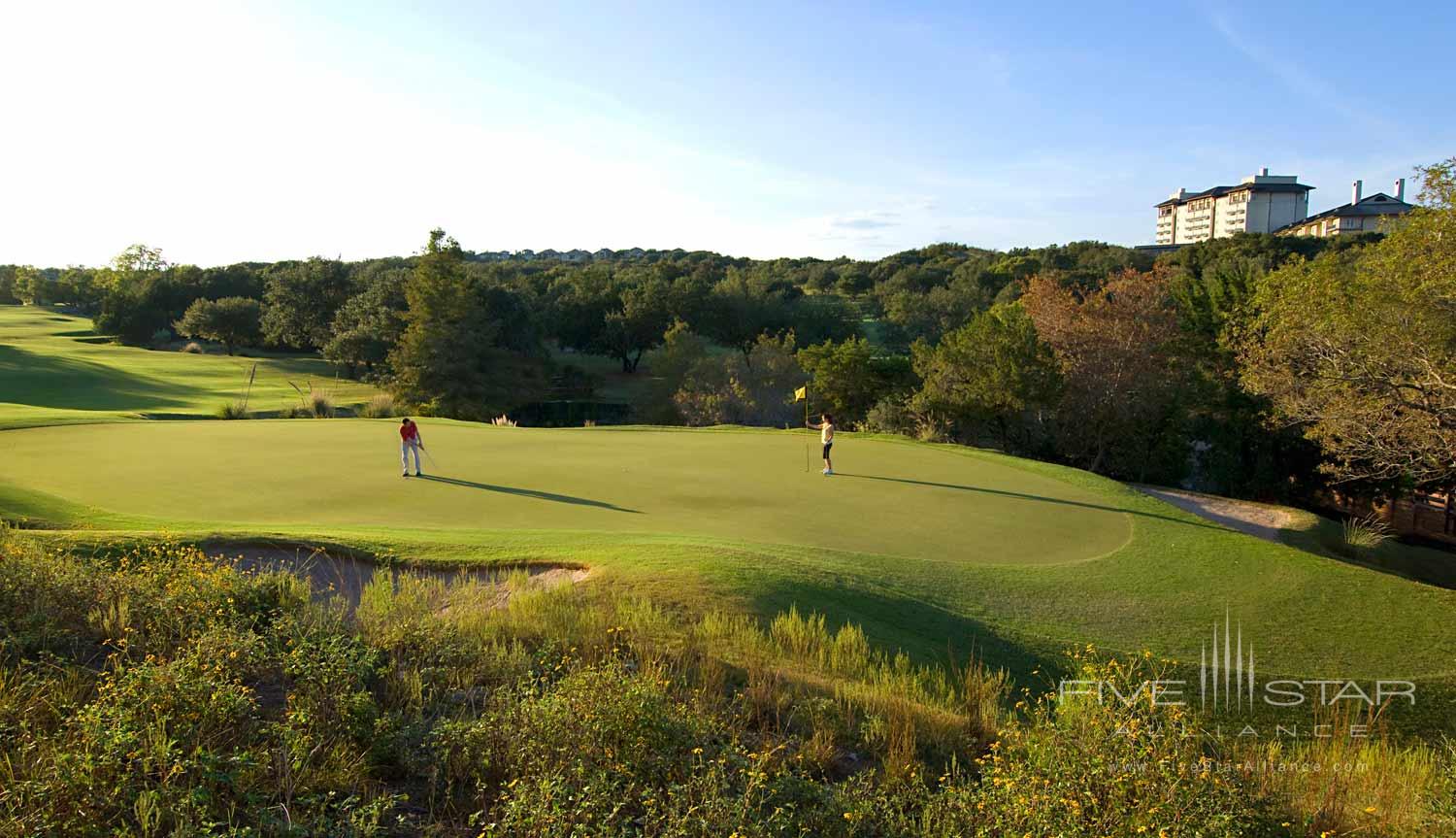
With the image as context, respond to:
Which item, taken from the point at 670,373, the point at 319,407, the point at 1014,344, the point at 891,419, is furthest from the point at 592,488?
the point at 670,373

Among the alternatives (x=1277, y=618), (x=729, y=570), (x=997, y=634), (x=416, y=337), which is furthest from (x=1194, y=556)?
(x=416, y=337)

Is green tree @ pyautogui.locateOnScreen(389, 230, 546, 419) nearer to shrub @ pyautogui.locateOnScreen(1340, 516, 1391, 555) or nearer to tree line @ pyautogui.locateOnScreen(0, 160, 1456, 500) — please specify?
tree line @ pyautogui.locateOnScreen(0, 160, 1456, 500)

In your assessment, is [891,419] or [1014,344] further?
[891,419]

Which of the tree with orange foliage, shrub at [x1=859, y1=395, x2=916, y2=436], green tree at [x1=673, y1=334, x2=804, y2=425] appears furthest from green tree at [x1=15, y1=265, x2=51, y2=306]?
the tree with orange foliage

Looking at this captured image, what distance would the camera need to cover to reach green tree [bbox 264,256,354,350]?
5928cm

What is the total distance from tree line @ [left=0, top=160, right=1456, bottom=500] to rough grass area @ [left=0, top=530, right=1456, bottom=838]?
12.1 meters

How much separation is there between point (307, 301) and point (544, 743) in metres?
64.5

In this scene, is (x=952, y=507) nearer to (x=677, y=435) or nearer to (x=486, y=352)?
(x=677, y=435)

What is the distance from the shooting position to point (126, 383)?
37250 millimetres

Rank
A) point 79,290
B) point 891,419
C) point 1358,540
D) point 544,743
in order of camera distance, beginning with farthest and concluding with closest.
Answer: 1. point 79,290
2. point 891,419
3. point 1358,540
4. point 544,743

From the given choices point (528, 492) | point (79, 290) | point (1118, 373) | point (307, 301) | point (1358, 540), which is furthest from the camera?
point (79, 290)

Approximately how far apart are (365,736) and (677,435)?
15.9 meters

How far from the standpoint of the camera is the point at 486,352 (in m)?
48.2

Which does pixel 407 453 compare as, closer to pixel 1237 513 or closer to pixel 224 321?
pixel 1237 513
